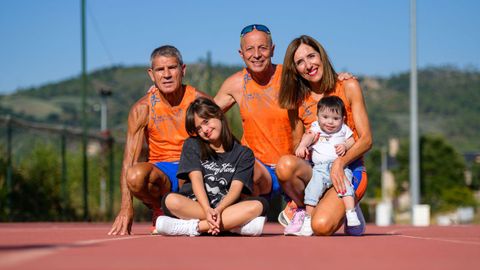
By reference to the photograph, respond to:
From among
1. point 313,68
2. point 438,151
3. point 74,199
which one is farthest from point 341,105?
point 438,151

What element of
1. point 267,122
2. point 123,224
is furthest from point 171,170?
point 267,122

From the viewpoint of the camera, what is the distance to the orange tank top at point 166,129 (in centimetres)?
976

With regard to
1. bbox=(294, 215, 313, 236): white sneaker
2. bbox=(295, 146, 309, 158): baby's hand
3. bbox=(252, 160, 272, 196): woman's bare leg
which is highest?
bbox=(295, 146, 309, 158): baby's hand

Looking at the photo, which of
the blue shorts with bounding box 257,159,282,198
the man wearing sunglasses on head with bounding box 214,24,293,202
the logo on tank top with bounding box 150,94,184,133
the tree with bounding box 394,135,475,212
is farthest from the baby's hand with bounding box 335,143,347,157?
the tree with bounding box 394,135,475,212

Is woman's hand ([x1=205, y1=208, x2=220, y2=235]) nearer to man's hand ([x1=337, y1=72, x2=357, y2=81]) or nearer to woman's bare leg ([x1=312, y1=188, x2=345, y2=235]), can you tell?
woman's bare leg ([x1=312, y1=188, x2=345, y2=235])

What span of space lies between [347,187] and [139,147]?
2.03 m

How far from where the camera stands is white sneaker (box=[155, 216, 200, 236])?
8.59 m

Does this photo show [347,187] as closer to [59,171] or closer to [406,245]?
[406,245]

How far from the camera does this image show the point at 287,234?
30.6 feet

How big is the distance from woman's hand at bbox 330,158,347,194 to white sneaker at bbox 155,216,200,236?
1256mm

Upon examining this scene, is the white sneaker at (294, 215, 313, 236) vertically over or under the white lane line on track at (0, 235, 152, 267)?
under

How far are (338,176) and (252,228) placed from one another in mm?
879

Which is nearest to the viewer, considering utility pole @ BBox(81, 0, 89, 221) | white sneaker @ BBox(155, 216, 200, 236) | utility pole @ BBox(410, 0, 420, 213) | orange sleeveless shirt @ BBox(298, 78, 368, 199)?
white sneaker @ BBox(155, 216, 200, 236)

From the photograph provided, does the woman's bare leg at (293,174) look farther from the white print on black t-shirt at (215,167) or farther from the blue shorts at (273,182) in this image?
the white print on black t-shirt at (215,167)
